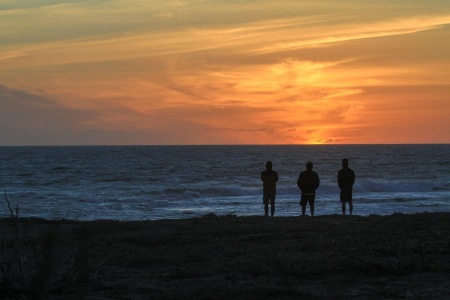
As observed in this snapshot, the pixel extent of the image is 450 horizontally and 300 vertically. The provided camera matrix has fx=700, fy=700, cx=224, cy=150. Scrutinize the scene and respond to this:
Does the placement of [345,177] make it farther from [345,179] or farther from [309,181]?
[309,181]

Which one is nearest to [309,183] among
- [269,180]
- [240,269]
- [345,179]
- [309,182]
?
[309,182]

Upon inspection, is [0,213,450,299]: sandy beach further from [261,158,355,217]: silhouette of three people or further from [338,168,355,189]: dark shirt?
[338,168,355,189]: dark shirt

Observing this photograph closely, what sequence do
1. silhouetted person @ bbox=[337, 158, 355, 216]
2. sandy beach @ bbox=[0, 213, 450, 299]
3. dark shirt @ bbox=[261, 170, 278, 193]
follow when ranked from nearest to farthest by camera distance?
sandy beach @ bbox=[0, 213, 450, 299] < silhouetted person @ bbox=[337, 158, 355, 216] < dark shirt @ bbox=[261, 170, 278, 193]

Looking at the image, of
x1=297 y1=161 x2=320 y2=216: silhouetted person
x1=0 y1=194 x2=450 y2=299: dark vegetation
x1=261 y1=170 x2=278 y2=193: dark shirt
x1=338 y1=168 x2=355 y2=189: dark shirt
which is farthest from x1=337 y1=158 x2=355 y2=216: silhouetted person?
x1=0 y1=194 x2=450 y2=299: dark vegetation

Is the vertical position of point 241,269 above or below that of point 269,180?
below

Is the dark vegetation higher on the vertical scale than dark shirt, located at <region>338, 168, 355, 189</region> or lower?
lower

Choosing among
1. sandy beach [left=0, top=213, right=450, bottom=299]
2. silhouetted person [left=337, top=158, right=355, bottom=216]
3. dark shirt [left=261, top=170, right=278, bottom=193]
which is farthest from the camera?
dark shirt [left=261, top=170, right=278, bottom=193]

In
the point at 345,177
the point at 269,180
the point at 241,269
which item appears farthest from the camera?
the point at 269,180

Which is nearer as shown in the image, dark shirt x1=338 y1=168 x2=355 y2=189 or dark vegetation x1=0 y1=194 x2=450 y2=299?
dark vegetation x1=0 y1=194 x2=450 y2=299

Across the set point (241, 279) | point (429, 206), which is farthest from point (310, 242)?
point (429, 206)

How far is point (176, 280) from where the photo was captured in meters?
7.18

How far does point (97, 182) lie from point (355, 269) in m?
44.7

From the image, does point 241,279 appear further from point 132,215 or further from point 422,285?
point 132,215

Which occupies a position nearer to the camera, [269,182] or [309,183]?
[309,183]
